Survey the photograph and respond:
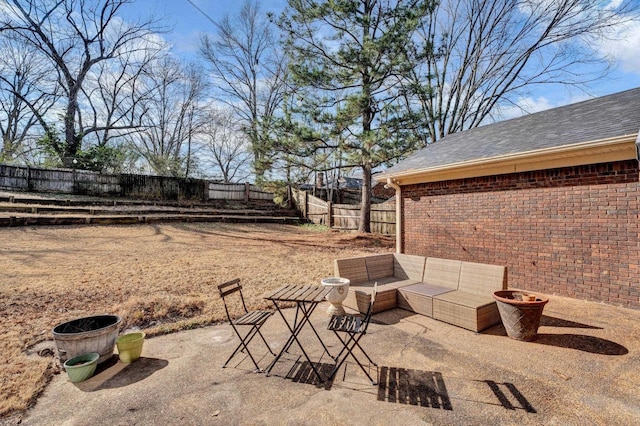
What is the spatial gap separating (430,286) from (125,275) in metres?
5.84

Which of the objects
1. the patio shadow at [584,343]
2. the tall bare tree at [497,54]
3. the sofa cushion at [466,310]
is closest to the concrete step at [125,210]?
the tall bare tree at [497,54]

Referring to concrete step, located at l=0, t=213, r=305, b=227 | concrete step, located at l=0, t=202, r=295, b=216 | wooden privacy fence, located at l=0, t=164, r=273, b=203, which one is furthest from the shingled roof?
wooden privacy fence, located at l=0, t=164, r=273, b=203

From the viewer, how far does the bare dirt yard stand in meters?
3.50

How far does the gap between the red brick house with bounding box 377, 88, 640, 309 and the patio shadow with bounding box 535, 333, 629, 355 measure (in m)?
1.64

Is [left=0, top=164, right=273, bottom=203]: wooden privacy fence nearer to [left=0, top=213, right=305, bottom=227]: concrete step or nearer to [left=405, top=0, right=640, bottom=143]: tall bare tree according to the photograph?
[left=0, top=213, right=305, bottom=227]: concrete step

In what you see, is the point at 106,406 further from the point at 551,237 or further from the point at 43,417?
the point at 551,237

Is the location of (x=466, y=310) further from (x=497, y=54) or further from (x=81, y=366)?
(x=497, y=54)

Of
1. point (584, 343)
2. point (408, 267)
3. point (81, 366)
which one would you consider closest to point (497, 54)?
point (408, 267)

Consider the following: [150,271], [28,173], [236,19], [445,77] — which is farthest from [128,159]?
[445,77]

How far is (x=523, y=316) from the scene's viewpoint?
3.57 m

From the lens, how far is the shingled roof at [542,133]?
16.4 feet

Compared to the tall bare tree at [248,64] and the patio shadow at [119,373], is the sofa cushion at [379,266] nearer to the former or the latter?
the patio shadow at [119,373]

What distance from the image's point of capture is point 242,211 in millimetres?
17062

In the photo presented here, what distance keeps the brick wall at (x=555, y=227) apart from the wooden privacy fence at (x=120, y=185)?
15237mm
